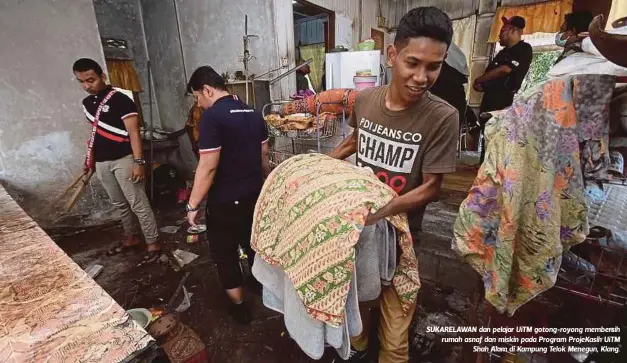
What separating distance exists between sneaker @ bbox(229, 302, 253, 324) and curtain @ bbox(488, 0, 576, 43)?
7.23m

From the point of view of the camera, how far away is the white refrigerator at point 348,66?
131 inches

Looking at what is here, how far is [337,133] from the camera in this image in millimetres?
2990

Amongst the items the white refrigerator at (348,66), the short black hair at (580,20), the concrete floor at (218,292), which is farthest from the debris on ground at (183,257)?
the short black hair at (580,20)

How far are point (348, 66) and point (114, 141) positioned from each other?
283 cm

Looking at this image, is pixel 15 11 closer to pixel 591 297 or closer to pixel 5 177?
pixel 5 177

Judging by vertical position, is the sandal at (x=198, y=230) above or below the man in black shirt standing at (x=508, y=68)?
below

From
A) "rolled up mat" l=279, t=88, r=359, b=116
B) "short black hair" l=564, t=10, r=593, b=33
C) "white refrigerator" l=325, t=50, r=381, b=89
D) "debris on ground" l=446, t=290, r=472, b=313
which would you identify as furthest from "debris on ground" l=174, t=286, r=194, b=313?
"short black hair" l=564, t=10, r=593, b=33

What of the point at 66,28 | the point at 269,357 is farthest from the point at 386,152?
the point at 66,28

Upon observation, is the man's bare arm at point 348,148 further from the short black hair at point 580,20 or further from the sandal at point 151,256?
the sandal at point 151,256

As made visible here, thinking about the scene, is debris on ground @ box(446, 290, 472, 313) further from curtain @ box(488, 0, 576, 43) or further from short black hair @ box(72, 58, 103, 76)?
curtain @ box(488, 0, 576, 43)

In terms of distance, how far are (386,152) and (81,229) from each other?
4.83 meters

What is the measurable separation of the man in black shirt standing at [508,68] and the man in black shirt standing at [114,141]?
421 centimetres

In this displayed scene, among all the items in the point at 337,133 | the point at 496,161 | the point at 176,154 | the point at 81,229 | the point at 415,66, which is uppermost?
the point at 415,66

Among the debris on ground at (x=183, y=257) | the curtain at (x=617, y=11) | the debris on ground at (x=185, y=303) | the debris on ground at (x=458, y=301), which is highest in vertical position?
the curtain at (x=617, y=11)
